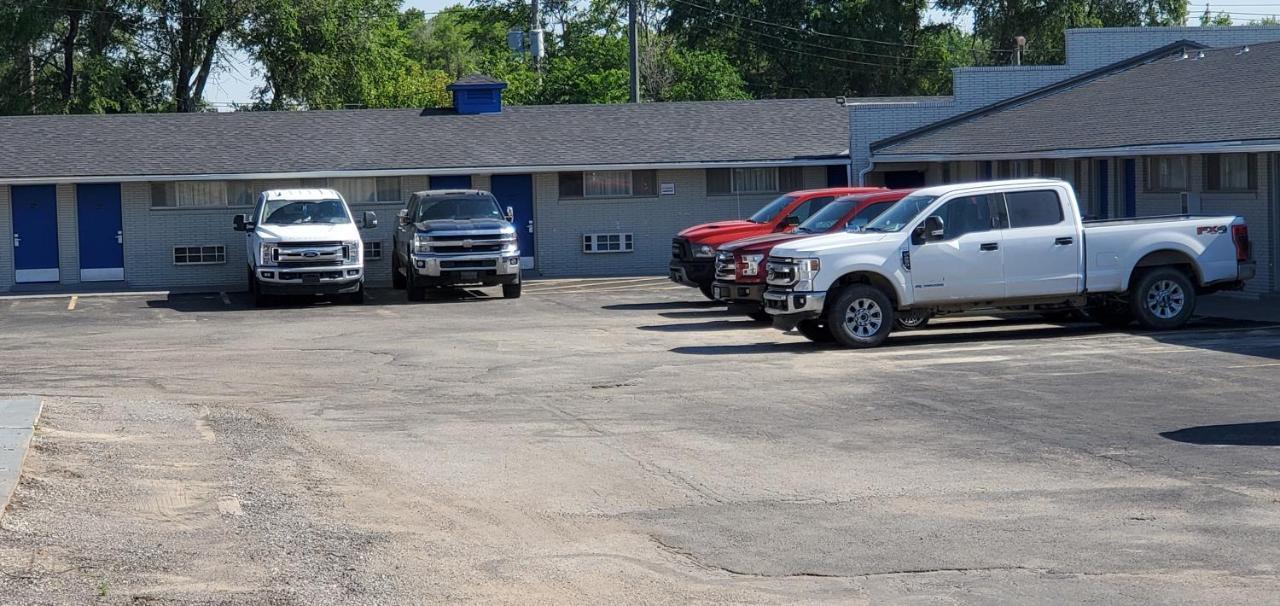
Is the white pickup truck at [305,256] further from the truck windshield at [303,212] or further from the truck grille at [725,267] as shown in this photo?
the truck grille at [725,267]

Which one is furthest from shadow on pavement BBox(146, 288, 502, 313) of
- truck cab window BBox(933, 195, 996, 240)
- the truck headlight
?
truck cab window BBox(933, 195, 996, 240)

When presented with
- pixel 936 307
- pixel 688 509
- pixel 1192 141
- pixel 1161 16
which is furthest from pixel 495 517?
pixel 1161 16

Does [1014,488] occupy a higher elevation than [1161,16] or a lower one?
lower

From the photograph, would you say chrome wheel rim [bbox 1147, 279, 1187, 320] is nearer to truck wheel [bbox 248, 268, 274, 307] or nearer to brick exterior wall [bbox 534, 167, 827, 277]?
truck wheel [bbox 248, 268, 274, 307]

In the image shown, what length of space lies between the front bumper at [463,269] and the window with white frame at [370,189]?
7104 mm

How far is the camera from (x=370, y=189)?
113 ft

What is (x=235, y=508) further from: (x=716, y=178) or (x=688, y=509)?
(x=716, y=178)

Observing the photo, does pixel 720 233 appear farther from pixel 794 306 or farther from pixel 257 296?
pixel 257 296

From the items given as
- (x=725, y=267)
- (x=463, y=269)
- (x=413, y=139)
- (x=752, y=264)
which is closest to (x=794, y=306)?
(x=752, y=264)

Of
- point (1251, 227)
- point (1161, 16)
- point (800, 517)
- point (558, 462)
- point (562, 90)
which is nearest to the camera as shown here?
point (800, 517)

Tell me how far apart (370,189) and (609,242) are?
5.39 m

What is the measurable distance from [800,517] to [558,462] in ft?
8.38

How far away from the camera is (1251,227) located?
23.2 metres

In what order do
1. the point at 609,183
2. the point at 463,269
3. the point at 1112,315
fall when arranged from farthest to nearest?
the point at 609,183
the point at 463,269
the point at 1112,315
